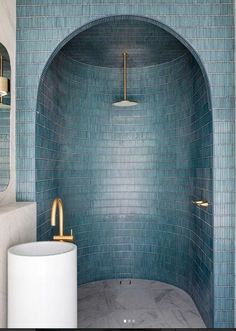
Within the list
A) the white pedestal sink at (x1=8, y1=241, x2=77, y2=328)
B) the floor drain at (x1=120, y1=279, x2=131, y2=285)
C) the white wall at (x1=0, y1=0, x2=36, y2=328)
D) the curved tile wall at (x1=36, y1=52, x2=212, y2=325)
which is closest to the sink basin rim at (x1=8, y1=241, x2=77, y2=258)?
the white wall at (x1=0, y1=0, x2=36, y2=328)

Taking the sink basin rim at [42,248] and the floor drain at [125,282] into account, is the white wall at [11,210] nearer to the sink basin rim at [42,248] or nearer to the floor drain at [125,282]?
the sink basin rim at [42,248]

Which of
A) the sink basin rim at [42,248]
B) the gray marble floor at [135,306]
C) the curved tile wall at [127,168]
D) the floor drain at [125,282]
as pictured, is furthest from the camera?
the floor drain at [125,282]

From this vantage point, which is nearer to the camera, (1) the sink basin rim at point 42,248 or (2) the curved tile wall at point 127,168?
(1) the sink basin rim at point 42,248

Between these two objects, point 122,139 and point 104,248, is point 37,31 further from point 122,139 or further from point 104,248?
point 104,248

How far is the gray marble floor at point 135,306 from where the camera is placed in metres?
2.44

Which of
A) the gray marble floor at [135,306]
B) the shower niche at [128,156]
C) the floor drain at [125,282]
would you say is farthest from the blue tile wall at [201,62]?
the floor drain at [125,282]

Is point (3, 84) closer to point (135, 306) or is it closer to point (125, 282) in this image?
point (135, 306)

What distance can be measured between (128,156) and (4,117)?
165 cm

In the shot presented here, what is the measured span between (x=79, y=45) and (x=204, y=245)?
190 centimetres

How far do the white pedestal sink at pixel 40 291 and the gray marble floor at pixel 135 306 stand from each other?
3.37 ft

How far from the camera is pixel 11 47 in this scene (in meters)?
2.10

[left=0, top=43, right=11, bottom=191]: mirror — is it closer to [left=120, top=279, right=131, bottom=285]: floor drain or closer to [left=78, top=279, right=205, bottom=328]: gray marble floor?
[left=78, top=279, right=205, bottom=328]: gray marble floor

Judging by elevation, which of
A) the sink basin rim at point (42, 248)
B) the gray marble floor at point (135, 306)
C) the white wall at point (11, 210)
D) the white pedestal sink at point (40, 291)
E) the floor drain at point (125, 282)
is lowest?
the floor drain at point (125, 282)

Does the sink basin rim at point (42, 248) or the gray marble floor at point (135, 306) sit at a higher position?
the sink basin rim at point (42, 248)
